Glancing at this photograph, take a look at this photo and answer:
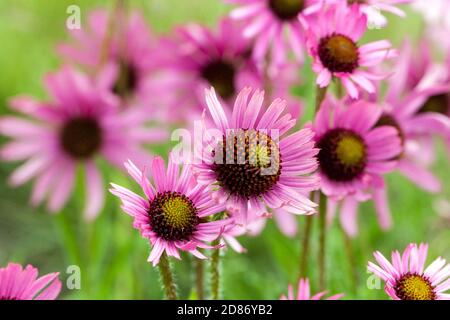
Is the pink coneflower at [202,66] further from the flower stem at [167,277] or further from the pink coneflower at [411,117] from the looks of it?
the flower stem at [167,277]

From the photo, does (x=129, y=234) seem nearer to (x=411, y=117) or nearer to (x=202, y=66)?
(x=202, y=66)

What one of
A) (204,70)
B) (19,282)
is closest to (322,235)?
(19,282)

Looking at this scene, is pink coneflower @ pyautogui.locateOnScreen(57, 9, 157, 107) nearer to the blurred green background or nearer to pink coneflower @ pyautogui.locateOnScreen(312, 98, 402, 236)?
the blurred green background

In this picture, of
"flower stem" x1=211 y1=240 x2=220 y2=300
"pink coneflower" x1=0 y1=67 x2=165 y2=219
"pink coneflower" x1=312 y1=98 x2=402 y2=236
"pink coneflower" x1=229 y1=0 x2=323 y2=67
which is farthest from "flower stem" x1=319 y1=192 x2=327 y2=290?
"pink coneflower" x1=0 y1=67 x2=165 y2=219

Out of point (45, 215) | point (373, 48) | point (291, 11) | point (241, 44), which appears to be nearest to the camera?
point (373, 48)
